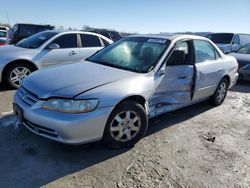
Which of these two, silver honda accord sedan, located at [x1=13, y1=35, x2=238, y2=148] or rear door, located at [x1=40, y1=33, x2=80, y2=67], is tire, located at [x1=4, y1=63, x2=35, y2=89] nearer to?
rear door, located at [x1=40, y1=33, x2=80, y2=67]

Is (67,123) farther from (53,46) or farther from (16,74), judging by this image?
(53,46)

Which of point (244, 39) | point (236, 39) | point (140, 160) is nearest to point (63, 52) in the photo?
point (140, 160)

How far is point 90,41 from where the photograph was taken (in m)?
7.08

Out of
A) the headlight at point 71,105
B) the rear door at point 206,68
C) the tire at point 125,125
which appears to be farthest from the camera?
the rear door at point 206,68

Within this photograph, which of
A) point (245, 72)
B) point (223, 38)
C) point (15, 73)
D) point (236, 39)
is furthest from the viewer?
point (223, 38)

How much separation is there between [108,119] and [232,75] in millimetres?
3737

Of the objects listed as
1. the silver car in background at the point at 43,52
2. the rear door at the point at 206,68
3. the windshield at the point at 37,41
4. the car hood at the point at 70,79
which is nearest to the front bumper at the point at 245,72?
the rear door at the point at 206,68

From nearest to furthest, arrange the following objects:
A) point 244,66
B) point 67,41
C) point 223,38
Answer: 1. point 67,41
2. point 244,66
3. point 223,38

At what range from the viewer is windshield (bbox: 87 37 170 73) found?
373 centimetres

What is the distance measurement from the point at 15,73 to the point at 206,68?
4.33m

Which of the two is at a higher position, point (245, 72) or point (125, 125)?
point (125, 125)

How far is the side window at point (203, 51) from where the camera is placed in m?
4.47

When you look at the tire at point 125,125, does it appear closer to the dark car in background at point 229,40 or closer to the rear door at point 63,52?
the rear door at point 63,52

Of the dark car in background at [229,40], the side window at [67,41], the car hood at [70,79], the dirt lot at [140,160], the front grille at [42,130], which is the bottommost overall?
the dirt lot at [140,160]
